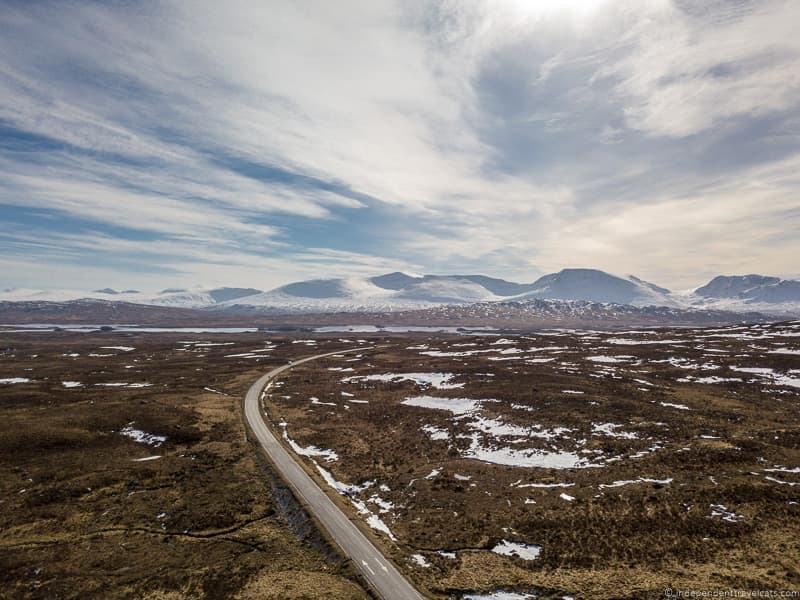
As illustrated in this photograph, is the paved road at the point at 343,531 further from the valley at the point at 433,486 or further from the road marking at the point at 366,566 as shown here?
the valley at the point at 433,486

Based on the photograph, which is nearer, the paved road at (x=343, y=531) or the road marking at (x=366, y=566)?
the paved road at (x=343, y=531)

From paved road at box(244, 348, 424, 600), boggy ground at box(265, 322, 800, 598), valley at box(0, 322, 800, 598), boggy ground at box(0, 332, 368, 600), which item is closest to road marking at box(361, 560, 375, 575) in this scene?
paved road at box(244, 348, 424, 600)

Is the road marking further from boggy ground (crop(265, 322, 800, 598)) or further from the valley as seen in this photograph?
boggy ground (crop(265, 322, 800, 598))

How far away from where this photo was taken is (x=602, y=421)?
45281 mm

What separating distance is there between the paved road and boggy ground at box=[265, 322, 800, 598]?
3.51 feet

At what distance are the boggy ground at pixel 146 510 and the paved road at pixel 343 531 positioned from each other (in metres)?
0.96

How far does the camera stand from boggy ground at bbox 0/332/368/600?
20.8 metres

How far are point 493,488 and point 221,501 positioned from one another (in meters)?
21.1

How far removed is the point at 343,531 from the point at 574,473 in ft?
64.8

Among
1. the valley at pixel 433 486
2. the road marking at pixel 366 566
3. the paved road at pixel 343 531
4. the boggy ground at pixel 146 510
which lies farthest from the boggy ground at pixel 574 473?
the boggy ground at pixel 146 510

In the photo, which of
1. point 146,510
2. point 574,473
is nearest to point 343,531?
point 146,510

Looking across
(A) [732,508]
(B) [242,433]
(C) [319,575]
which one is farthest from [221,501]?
(A) [732,508]

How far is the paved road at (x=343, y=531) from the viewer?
785 inches

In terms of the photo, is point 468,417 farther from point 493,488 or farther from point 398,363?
point 398,363
